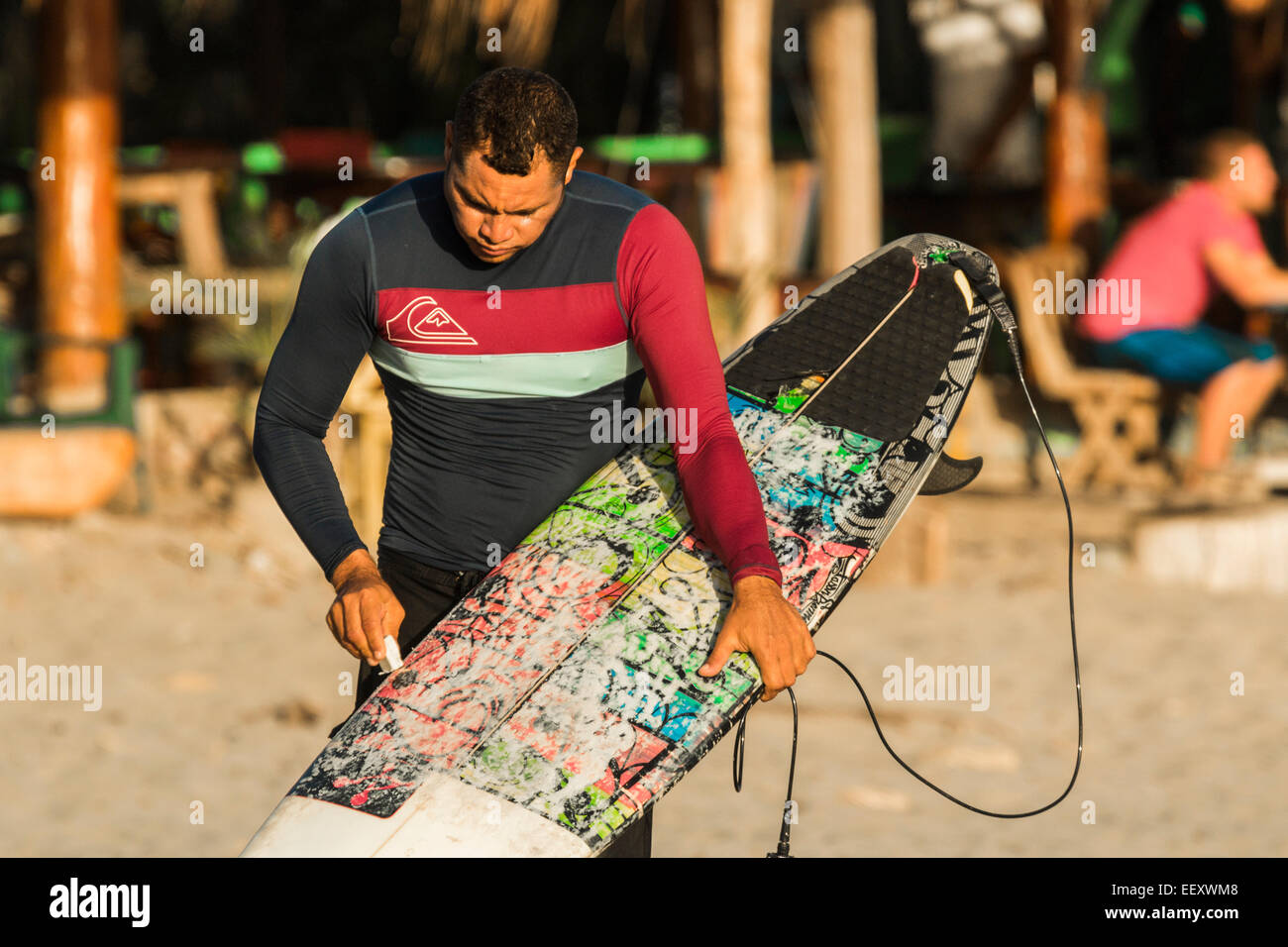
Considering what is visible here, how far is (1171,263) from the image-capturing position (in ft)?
25.2

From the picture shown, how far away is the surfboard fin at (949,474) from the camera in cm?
311

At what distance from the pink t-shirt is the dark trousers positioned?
19.2 feet

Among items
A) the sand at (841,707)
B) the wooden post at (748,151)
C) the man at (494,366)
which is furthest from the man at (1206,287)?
the man at (494,366)

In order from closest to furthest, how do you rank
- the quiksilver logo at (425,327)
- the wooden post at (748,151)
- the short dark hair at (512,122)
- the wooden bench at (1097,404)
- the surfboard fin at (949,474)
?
the short dark hair at (512,122)
the quiksilver logo at (425,327)
the surfboard fin at (949,474)
the wooden post at (748,151)
the wooden bench at (1097,404)

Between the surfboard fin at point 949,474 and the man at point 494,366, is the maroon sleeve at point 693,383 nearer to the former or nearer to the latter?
the man at point 494,366

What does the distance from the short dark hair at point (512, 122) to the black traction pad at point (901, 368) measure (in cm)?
101

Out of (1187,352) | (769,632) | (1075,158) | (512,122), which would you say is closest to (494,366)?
(512,122)

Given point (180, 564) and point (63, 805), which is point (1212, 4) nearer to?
point (180, 564)

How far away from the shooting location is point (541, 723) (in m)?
2.67

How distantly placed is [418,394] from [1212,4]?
30.2 feet

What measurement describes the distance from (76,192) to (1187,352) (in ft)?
19.4

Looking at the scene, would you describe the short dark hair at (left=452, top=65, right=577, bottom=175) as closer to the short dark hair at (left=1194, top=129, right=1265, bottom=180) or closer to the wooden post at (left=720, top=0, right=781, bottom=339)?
the wooden post at (left=720, top=0, right=781, bottom=339)

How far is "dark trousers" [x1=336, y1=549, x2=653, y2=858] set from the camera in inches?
110

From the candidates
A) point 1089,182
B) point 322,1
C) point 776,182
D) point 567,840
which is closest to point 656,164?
point 776,182
